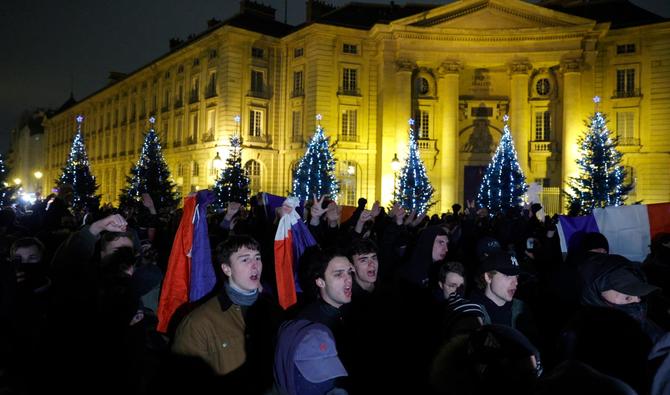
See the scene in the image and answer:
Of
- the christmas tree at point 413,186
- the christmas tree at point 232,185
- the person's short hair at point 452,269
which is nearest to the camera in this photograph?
the person's short hair at point 452,269

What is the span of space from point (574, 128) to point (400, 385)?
3977cm

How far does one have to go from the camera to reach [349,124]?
43781mm

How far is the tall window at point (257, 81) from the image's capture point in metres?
46.2

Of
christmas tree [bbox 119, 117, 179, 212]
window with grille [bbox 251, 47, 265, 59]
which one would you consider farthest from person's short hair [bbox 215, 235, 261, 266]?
window with grille [bbox 251, 47, 265, 59]

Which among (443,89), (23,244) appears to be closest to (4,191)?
(23,244)

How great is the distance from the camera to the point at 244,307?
4445mm

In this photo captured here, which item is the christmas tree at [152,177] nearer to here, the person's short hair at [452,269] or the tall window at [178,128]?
the tall window at [178,128]

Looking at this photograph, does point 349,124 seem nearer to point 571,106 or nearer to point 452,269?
point 571,106

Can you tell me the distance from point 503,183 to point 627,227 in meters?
23.8

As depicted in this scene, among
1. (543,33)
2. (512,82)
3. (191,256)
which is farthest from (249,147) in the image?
(191,256)

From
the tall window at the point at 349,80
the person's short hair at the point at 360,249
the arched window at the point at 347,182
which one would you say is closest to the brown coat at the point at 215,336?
the person's short hair at the point at 360,249

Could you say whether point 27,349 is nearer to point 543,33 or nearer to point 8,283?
point 8,283

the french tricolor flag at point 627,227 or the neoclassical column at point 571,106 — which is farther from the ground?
the neoclassical column at point 571,106

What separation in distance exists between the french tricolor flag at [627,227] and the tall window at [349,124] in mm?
34419
